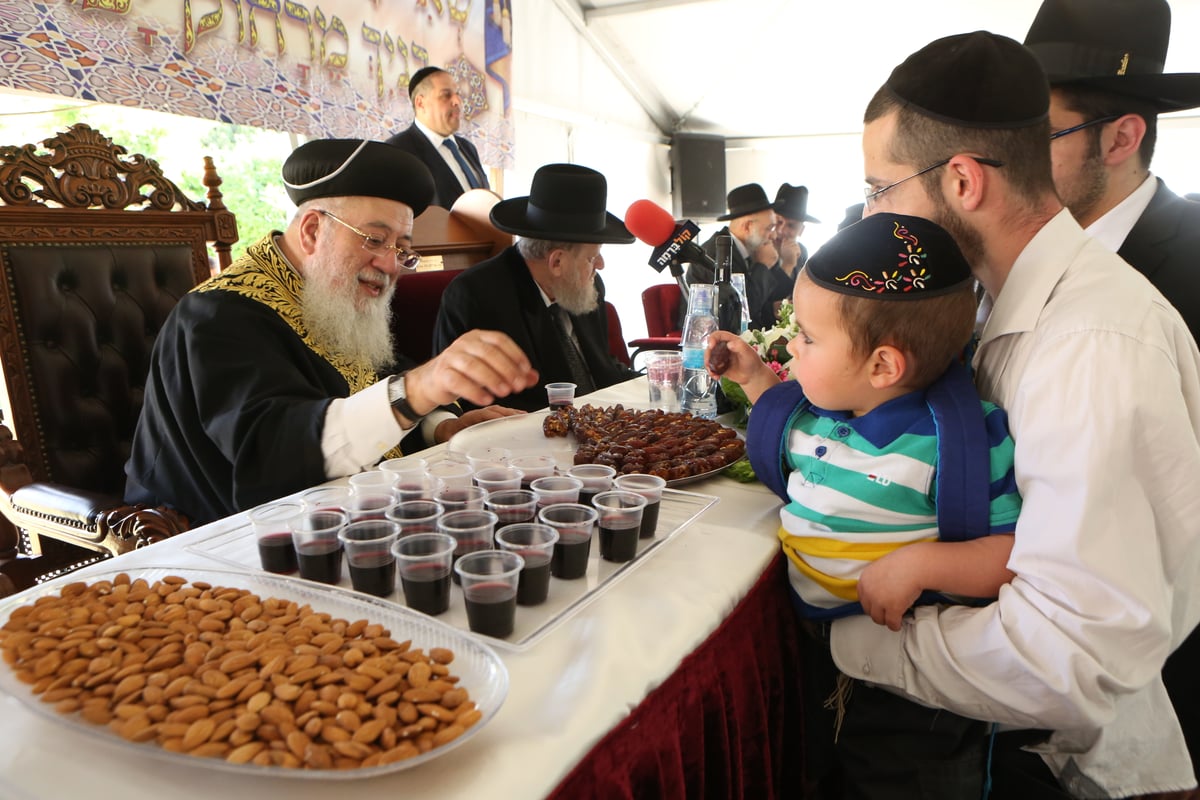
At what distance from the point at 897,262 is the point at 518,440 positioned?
118 cm

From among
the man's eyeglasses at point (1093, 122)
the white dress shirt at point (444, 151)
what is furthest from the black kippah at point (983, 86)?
the white dress shirt at point (444, 151)

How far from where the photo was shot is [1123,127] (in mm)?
1704

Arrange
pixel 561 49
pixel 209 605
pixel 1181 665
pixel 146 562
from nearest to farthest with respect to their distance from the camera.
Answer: pixel 209 605
pixel 146 562
pixel 1181 665
pixel 561 49

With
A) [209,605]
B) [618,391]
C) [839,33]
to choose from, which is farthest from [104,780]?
[839,33]

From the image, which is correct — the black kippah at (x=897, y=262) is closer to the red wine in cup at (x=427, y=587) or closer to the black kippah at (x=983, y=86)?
the black kippah at (x=983, y=86)

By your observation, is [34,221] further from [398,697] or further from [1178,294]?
[1178,294]

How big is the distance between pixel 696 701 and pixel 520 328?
2.31 meters

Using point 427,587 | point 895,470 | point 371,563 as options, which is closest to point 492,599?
point 427,587

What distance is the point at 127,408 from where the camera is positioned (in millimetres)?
2383

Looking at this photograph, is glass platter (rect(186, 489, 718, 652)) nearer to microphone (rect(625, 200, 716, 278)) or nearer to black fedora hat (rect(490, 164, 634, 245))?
microphone (rect(625, 200, 716, 278))

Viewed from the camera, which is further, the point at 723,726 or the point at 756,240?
the point at 756,240

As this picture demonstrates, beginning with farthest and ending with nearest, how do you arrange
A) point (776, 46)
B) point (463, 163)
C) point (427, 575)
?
point (776, 46) → point (463, 163) → point (427, 575)

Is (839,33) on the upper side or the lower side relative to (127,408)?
upper

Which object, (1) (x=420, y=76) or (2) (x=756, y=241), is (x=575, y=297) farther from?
(2) (x=756, y=241)
